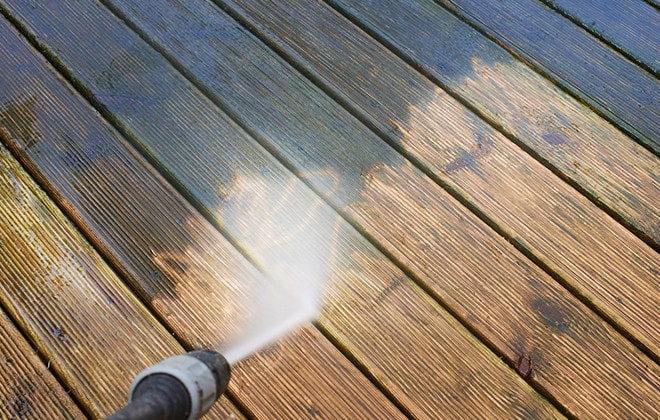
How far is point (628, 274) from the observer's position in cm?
118

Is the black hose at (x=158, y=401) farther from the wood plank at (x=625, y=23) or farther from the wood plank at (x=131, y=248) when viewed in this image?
the wood plank at (x=625, y=23)

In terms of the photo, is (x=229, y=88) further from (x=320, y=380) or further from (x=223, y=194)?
(x=320, y=380)

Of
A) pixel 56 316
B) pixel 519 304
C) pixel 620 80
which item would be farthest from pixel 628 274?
pixel 56 316

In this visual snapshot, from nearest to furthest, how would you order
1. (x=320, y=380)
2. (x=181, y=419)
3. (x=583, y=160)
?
(x=181, y=419) < (x=320, y=380) < (x=583, y=160)

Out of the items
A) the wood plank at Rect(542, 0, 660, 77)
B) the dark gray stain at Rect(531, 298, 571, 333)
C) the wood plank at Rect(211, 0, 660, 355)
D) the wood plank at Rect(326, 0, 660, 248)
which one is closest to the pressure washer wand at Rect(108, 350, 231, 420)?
the wood plank at Rect(211, 0, 660, 355)

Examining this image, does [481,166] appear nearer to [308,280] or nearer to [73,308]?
[308,280]

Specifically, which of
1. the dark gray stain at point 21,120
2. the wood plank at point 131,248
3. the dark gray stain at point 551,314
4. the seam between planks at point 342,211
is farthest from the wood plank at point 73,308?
the dark gray stain at point 551,314

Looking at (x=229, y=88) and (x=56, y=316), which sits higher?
(x=229, y=88)

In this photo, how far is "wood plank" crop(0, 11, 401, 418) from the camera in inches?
41.8

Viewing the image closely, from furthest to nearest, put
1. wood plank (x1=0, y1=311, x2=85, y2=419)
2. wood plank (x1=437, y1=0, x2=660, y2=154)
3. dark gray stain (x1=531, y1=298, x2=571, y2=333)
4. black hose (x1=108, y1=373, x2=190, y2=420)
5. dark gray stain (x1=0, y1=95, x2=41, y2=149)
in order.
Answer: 1. wood plank (x1=437, y1=0, x2=660, y2=154)
2. dark gray stain (x1=0, y1=95, x2=41, y2=149)
3. dark gray stain (x1=531, y1=298, x2=571, y2=333)
4. wood plank (x1=0, y1=311, x2=85, y2=419)
5. black hose (x1=108, y1=373, x2=190, y2=420)

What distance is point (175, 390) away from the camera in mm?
647

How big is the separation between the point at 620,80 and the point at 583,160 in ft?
1.00

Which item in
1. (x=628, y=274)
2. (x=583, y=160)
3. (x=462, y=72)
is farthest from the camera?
(x=462, y=72)

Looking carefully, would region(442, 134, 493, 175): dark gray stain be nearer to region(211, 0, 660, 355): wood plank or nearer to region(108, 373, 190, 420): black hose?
region(211, 0, 660, 355): wood plank
